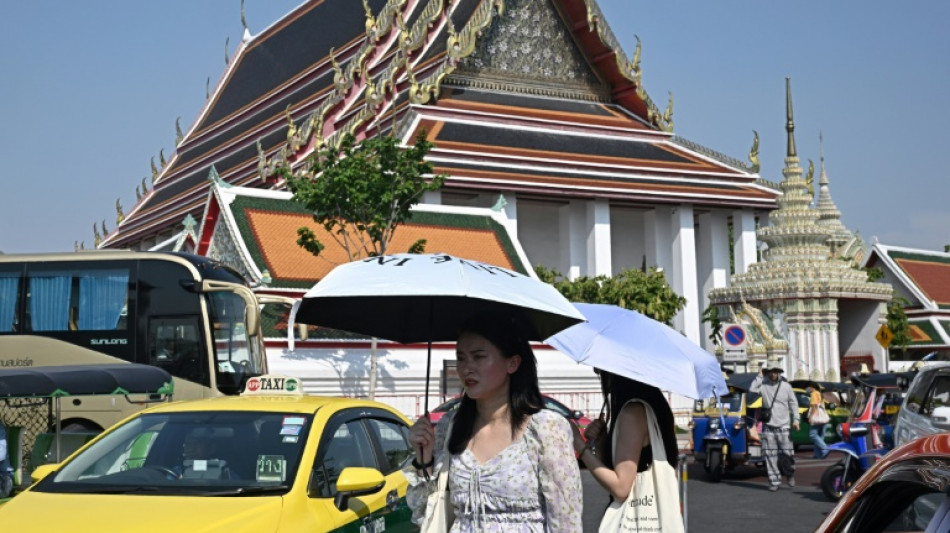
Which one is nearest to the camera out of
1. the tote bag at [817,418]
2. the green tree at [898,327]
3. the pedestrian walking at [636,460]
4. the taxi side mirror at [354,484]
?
the pedestrian walking at [636,460]

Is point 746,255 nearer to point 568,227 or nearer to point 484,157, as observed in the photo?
point 568,227

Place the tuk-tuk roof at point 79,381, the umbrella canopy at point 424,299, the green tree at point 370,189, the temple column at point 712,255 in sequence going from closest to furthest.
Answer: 1. the umbrella canopy at point 424,299
2. the tuk-tuk roof at point 79,381
3. the green tree at point 370,189
4. the temple column at point 712,255

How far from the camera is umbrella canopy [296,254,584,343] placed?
3.88 metres

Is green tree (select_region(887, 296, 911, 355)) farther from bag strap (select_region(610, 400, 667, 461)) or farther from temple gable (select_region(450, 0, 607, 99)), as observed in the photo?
bag strap (select_region(610, 400, 667, 461))

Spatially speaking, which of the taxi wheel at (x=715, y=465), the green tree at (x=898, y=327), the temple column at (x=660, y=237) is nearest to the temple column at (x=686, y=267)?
the temple column at (x=660, y=237)

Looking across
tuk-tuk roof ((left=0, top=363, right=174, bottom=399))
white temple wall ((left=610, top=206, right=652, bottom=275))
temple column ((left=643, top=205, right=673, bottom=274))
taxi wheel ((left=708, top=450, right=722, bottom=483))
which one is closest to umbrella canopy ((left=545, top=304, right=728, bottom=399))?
tuk-tuk roof ((left=0, top=363, right=174, bottom=399))

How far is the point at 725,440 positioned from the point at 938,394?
495cm

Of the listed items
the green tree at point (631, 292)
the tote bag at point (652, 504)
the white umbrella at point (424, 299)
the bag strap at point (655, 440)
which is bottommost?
the tote bag at point (652, 504)

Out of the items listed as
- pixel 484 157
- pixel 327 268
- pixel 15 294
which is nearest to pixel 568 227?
pixel 484 157

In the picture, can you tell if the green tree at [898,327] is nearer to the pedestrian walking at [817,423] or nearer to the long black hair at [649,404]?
the pedestrian walking at [817,423]

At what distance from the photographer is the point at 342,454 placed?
213 inches

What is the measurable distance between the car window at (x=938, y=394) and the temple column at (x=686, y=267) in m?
27.8

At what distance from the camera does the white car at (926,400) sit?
359 inches

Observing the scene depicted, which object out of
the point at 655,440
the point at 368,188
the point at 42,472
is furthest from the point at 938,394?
the point at 368,188
